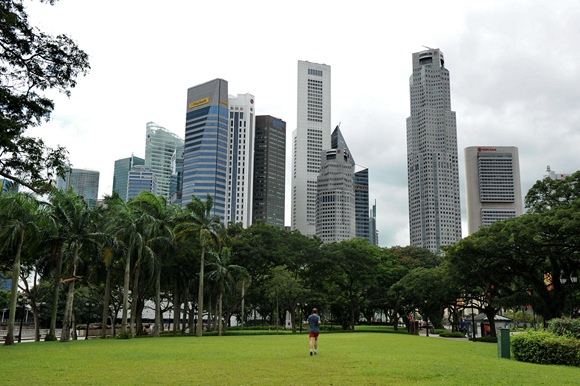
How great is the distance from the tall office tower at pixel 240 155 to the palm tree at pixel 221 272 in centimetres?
11753

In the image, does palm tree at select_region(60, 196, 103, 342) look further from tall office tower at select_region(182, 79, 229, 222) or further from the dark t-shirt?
tall office tower at select_region(182, 79, 229, 222)

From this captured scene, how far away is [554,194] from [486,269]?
6943 millimetres

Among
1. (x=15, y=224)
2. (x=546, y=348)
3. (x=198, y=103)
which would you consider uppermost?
(x=198, y=103)

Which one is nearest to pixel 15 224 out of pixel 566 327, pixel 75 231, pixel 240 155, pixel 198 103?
pixel 75 231

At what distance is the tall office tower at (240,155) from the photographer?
6565 inches

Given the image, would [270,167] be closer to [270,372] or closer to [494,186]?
[494,186]

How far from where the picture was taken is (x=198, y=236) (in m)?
41.5

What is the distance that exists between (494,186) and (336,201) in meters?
52.8

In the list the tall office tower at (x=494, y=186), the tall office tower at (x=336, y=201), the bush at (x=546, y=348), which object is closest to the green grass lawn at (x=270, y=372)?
the bush at (x=546, y=348)

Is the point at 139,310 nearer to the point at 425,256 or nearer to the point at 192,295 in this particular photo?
the point at 192,295

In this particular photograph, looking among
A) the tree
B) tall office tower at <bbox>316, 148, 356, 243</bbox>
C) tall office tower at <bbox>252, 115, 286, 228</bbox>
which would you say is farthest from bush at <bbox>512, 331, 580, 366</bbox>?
tall office tower at <bbox>252, 115, 286, 228</bbox>

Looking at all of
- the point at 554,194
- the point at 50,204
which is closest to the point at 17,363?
the point at 50,204

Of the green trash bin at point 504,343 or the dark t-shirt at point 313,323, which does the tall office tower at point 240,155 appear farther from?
the green trash bin at point 504,343

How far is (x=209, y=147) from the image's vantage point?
15350cm
